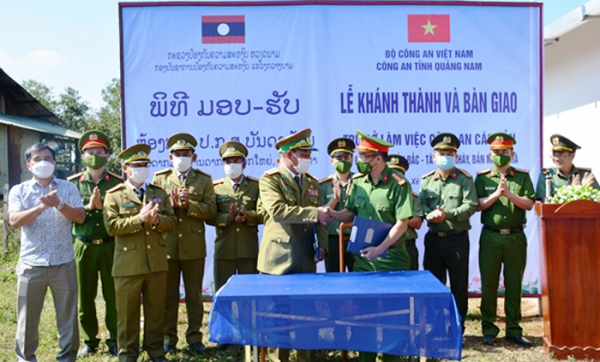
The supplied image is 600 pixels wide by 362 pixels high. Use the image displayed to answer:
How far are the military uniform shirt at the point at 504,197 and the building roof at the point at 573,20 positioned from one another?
4.50 metres

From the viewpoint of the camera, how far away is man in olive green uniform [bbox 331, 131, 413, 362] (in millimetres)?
3846

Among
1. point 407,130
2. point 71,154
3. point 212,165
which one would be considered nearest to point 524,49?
point 407,130

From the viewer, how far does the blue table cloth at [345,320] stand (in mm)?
3090

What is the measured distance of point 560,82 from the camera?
10875mm

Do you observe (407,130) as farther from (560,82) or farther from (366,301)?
(560,82)

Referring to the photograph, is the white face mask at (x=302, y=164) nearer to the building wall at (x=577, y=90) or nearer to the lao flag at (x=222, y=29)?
the lao flag at (x=222, y=29)

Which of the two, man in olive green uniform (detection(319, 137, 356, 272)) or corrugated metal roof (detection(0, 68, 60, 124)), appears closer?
man in olive green uniform (detection(319, 137, 356, 272))

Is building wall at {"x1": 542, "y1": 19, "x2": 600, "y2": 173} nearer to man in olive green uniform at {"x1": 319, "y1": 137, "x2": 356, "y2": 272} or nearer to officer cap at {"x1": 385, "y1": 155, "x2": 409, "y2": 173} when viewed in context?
officer cap at {"x1": 385, "y1": 155, "x2": 409, "y2": 173}

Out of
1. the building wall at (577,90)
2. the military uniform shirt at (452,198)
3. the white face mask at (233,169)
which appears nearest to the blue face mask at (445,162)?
the military uniform shirt at (452,198)

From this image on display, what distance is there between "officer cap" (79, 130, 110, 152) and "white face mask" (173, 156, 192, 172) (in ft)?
2.12

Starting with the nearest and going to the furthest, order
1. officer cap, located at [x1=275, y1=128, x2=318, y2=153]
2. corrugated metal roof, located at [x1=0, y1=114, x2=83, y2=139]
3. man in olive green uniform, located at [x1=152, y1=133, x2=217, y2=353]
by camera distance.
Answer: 1. officer cap, located at [x1=275, y1=128, x2=318, y2=153]
2. man in olive green uniform, located at [x1=152, y1=133, x2=217, y2=353]
3. corrugated metal roof, located at [x1=0, y1=114, x2=83, y2=139]

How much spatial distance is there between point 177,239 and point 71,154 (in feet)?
66.8

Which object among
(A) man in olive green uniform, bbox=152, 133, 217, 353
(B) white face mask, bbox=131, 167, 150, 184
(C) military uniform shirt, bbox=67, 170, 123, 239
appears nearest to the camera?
(B) white face mask, bbox=131, 167, 150, 184

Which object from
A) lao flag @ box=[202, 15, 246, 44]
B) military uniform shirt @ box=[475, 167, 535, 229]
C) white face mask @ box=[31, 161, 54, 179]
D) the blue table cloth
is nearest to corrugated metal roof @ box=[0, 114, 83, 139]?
lao flag @ box=[202, 15, 246, 44]
